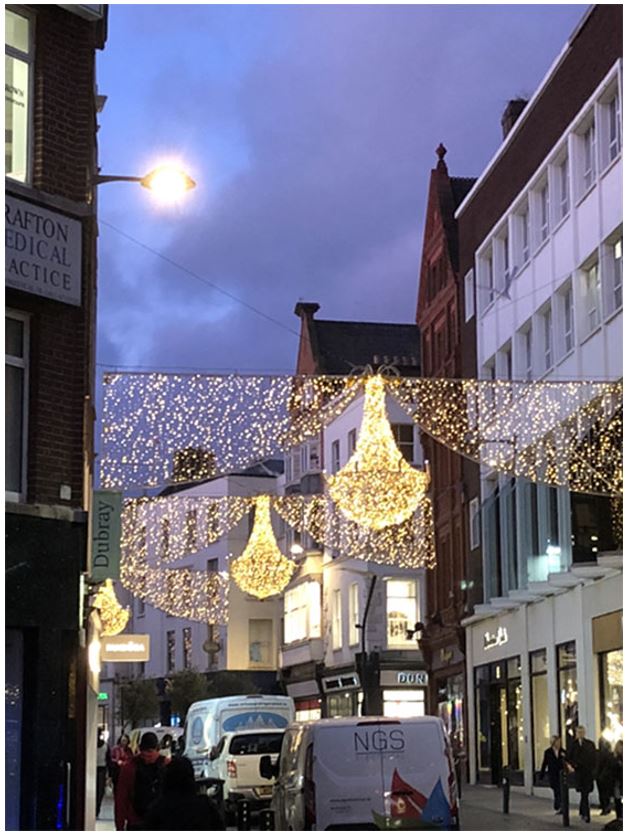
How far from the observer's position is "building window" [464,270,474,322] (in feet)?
141

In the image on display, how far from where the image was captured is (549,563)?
3409 cm

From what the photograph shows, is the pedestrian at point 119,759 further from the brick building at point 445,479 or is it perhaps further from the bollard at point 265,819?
the brick building at point 445,479

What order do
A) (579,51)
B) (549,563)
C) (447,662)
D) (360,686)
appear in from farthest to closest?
1. (360,686)
2. (447,662)
3. (549,563)
4. (579,51)

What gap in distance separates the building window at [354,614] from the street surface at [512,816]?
661 inches

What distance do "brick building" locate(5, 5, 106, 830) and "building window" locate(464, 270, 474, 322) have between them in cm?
2606

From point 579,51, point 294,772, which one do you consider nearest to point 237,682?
point 579,51

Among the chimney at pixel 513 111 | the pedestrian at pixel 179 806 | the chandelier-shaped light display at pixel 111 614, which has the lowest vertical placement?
the pedestrian at pixel 179 806

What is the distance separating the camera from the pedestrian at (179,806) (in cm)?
1011

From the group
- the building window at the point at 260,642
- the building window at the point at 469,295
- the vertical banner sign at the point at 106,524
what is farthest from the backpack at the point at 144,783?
the building window at the point at 260,642

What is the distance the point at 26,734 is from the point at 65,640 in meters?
1.10

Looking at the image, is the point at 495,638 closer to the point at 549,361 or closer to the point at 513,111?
the point at 549,361

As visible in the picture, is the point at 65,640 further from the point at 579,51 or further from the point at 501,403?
the point at 579,51

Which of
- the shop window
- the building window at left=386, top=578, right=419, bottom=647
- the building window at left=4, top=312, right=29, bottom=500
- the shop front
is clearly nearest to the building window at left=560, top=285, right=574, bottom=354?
the shop front

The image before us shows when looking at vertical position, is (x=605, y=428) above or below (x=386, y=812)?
above
